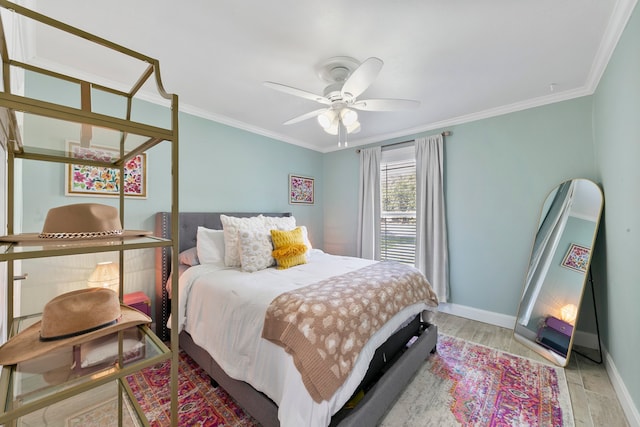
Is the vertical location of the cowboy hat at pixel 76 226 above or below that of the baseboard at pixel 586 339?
above

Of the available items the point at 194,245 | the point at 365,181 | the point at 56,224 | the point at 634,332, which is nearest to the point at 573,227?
the point at 634,332

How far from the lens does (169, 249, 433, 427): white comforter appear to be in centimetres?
125

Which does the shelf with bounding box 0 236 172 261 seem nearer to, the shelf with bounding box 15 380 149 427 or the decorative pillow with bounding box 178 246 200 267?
the shelf with bounding box 15 380 149 427

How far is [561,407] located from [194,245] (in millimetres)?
3332

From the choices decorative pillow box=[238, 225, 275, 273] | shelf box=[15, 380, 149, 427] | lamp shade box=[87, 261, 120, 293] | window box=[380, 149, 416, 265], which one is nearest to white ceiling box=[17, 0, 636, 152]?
window box=[380, 149, 416, 265]

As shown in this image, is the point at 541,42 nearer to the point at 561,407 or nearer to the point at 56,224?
the point at 561,407

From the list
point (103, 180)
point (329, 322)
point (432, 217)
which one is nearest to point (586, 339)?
point (432, 217)

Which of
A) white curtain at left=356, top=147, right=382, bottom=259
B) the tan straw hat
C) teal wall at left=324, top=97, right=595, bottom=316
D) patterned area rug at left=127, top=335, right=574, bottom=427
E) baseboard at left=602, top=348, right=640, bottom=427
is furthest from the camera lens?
white curtain at left=356, top=147, right=382, bottom=259

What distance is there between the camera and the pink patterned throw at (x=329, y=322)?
1272mm

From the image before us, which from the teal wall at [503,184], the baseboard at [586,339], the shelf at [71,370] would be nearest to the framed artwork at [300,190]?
the teal wall at [503,184]

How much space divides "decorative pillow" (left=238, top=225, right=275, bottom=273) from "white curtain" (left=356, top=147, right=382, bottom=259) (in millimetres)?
1911

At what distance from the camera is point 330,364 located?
50.8 inches

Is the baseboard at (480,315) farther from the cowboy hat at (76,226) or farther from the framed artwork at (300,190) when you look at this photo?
the cowboy hat at (76,226)

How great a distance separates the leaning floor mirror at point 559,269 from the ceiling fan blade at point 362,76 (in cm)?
233
